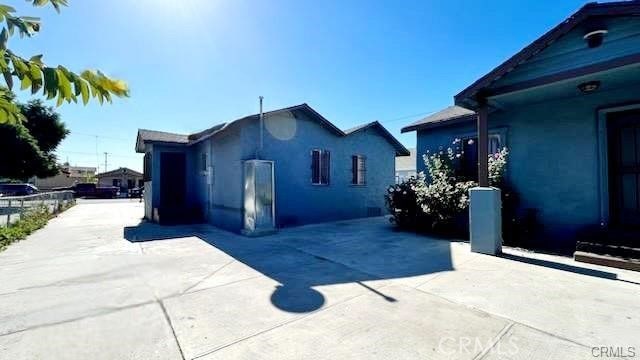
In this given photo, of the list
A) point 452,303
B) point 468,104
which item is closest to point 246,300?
point 452,303

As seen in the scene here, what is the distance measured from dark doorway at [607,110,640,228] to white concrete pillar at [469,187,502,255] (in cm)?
243

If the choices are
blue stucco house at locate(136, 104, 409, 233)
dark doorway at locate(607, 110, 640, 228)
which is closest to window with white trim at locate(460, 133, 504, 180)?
dark doorway at locate(607, 110, 640, 228)

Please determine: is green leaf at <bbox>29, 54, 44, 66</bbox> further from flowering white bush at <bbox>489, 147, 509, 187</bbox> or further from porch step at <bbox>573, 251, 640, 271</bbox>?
flowering white bush at <bbox>489, 147, 509, 187</bbox>

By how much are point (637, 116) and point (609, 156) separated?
88 cm

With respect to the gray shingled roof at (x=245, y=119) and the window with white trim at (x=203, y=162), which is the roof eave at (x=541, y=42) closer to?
the gray shingled roof at (x=245, y=119)

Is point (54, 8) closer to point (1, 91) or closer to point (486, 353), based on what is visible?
point (1, 91)

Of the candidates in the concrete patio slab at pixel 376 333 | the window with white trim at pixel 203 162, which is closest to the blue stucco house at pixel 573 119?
the concrete patio slab at pixel 376 333

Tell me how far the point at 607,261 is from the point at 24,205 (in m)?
17.2

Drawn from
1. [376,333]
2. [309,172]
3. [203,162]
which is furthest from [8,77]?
[203,162]

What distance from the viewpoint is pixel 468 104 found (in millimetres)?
6648

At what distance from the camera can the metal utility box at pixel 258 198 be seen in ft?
29.1

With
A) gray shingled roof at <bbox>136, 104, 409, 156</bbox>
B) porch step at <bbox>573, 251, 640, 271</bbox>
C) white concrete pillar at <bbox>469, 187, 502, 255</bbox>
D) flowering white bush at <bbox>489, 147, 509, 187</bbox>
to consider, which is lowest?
porch step at <bbox>573, 251, 640, 271</bbox>

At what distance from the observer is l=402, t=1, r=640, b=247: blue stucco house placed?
16.6ft

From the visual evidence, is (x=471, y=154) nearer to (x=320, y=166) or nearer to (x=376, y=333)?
(x=320, y=166)
